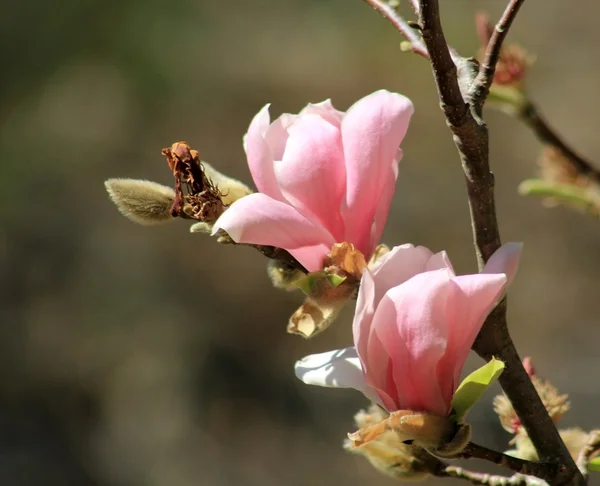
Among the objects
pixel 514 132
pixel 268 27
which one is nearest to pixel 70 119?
pixel 268 27

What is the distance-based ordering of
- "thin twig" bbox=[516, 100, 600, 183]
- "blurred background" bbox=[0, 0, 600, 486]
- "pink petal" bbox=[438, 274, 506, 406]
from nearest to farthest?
1. "pink petal" bbox=[438, 274, 506, 406]
2. "thin twig" bbox=[516, 100, 600, 183]
3. "blurred background" bbox=[0, 0, 600, 486]

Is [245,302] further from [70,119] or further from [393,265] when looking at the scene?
[393,265]

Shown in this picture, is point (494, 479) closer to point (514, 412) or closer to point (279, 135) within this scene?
point (514, 412)

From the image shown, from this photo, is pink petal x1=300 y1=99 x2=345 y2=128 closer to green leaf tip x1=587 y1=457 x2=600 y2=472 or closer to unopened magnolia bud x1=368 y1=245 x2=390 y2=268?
unopened magnolia bud x1=368 y1=245 x2=390 y2=268

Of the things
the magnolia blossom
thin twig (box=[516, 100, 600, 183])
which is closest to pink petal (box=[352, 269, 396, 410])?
the magnolia blossom

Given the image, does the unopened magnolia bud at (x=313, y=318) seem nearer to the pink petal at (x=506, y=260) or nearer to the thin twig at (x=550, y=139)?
the pink petal at (x=506, y=260)

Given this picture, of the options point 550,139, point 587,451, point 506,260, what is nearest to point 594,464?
point 587,451
